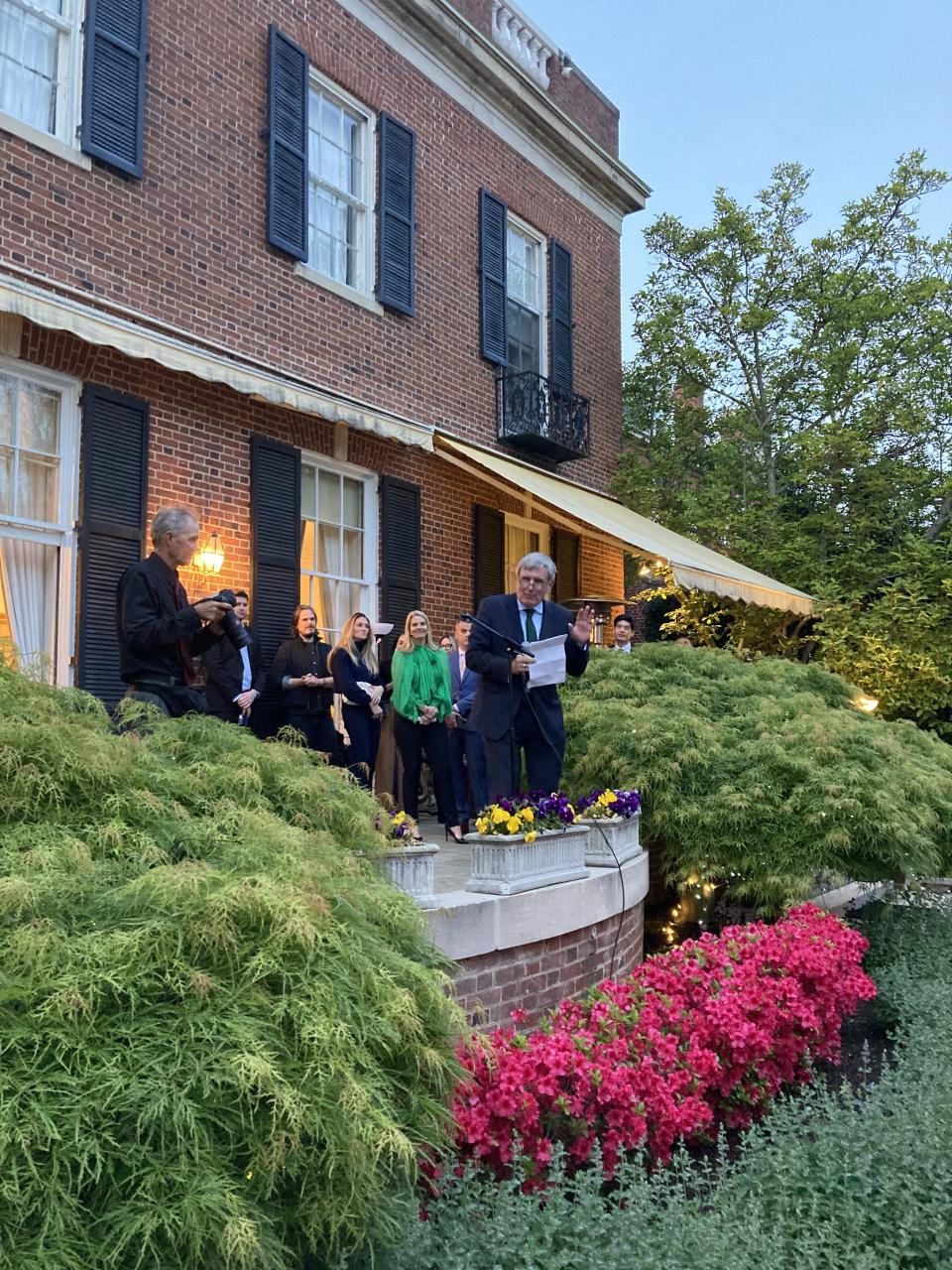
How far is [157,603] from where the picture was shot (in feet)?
15.3

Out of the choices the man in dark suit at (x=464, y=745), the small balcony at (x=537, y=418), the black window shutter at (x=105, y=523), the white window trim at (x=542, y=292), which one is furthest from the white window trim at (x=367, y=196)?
the man in dark suit at (x=464, y=745)

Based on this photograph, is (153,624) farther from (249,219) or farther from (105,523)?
(249,219)

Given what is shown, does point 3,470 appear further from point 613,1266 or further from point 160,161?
point 613,1266

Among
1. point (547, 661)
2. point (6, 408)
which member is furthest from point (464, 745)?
point (6, 408)

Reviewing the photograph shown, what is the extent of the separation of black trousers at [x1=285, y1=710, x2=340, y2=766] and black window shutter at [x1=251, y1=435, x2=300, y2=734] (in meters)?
1.09

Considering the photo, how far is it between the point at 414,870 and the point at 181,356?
4.19 m

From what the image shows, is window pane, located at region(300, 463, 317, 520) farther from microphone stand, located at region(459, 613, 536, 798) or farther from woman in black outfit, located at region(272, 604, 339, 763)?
microphone stand, located at region(459, 613, 536, 798)

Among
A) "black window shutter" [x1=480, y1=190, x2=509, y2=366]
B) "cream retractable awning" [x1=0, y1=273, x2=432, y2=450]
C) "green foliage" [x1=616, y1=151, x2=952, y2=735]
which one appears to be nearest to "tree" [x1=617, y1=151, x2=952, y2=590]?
"green foliage" [x1=616, y1=151, x2=952, y2=735]

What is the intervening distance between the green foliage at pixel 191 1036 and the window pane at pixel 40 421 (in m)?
4.44

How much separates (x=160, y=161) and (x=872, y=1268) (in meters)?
8.14

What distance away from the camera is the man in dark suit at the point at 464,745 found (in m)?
7.59

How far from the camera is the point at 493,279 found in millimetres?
12234

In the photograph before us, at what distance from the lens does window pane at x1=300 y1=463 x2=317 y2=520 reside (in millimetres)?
9758

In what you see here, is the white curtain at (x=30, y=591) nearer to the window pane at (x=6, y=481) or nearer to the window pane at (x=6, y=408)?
the window pane at (x=6, y=481)
